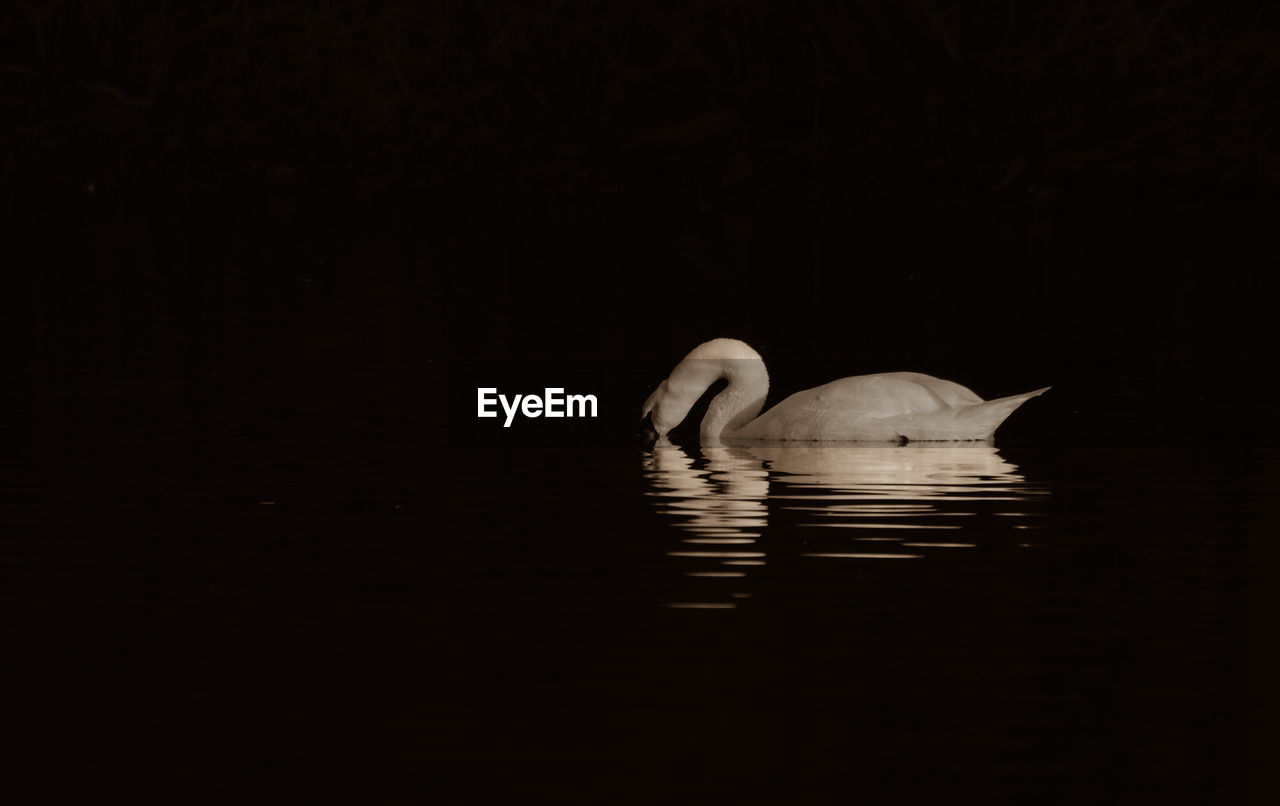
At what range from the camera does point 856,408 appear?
11.7m

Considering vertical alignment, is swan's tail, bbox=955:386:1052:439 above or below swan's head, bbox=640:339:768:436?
below

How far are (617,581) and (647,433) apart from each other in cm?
394

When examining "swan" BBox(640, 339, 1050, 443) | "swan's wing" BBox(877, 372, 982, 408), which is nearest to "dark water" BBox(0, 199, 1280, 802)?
"swan" BBox(640, 339, 1050, 443)

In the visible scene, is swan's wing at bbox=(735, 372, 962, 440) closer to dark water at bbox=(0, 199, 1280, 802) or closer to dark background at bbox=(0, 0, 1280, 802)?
dark water at bbox=(0, 199, 1280, 802)

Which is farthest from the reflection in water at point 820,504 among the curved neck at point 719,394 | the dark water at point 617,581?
the curved neck at point 719,394

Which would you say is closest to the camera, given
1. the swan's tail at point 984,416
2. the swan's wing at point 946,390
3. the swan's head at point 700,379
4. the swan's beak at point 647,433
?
the swan's tail at point 984,416

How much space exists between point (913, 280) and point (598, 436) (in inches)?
367

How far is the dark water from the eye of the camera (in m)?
6.52

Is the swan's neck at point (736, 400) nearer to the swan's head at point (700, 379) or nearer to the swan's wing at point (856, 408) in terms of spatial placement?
the swan's head at point (700, 379)

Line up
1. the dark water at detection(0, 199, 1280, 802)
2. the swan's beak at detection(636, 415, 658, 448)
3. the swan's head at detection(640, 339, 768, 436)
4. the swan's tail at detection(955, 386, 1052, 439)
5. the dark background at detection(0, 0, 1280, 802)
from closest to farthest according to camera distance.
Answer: the dark water at detection(0, 199, 1280, 802)
the dark background at detection(0, 0, 1280, 802)
the swan's tail at detection(955, 386, 1052, 439)
the swan's beak at detection(636, 415, 658, 448)
the swan's head at detection(640, 339, 768, 436)

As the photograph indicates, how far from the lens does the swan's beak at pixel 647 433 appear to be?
12.1 metres

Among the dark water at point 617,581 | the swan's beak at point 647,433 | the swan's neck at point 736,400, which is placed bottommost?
the dark water at point 617,581

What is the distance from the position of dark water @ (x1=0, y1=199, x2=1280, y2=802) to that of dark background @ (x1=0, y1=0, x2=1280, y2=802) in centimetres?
3

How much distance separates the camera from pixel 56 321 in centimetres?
1727
